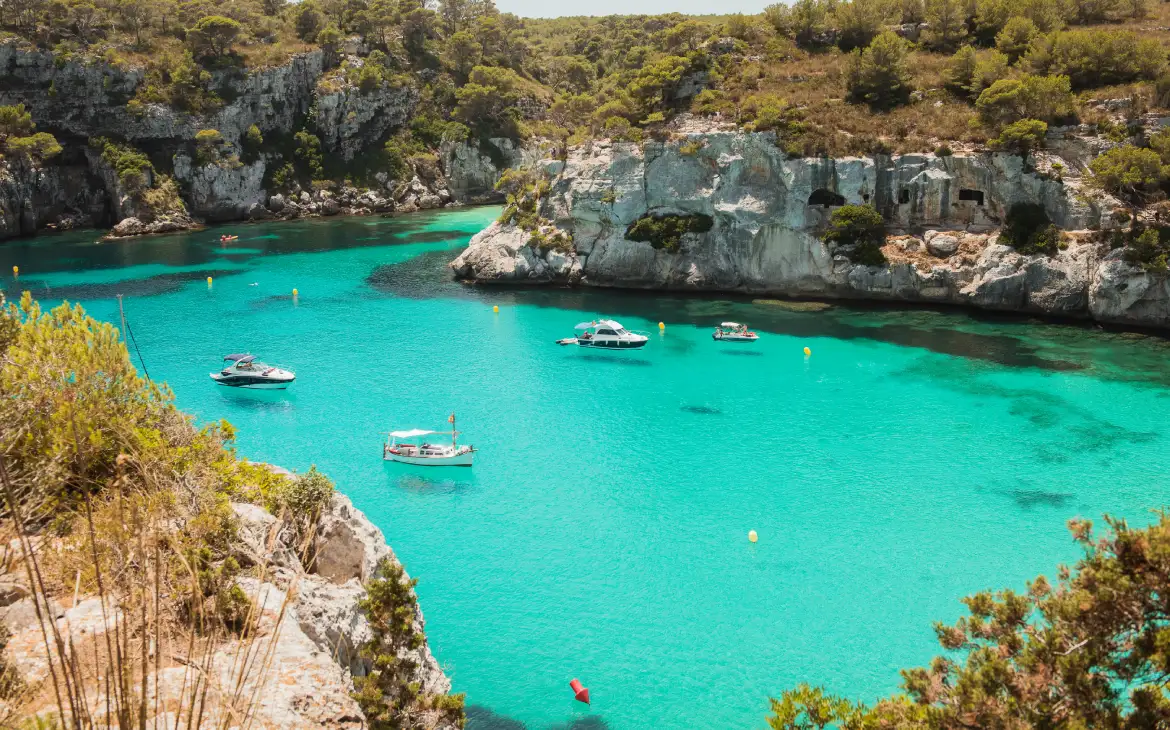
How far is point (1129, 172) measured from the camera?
47.3 m

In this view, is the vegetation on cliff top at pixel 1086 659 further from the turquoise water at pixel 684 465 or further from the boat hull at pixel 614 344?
the boat hull at pixel 614 344

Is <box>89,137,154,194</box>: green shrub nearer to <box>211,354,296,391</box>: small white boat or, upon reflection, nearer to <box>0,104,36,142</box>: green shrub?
<box>0,104,36,142</box>: green shrub

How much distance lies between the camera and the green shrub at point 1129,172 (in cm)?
4716

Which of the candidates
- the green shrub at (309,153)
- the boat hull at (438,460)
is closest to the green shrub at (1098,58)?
the boat hull at (438,460)

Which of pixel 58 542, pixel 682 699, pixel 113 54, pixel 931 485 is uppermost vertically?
pixel 113 54

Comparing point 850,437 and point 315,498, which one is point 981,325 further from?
point 315,498

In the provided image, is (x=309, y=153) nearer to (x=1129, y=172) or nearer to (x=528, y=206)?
(x=528, y=206)

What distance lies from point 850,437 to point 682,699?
61.1 ft

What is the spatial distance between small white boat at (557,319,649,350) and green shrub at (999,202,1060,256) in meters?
24.7

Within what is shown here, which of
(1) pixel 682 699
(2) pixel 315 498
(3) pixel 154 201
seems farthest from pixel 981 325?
(3) pixel 154 201

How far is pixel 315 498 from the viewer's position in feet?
53.2

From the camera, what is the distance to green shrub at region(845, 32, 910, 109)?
58750 millimetres

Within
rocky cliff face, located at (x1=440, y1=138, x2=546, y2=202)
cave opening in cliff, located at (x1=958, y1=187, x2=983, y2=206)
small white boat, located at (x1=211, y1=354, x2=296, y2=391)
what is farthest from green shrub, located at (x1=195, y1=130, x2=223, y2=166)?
cave opening in cliff, located at (x1=958, y1=187, x2=983, y2=206)

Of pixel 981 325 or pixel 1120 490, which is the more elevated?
pixel 981 325
